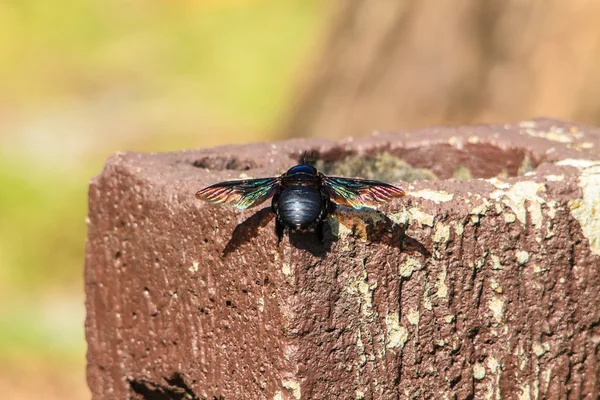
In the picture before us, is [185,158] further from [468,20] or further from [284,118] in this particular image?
[284,118]

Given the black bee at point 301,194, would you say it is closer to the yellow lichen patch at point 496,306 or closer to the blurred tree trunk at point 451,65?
the yellow lichen patch at point 496,306

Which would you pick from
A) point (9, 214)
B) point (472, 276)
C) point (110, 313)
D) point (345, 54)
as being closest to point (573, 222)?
point (472, 276)

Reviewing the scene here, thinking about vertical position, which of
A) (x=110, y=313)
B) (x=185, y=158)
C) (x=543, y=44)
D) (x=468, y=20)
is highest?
(x=468, y=20)

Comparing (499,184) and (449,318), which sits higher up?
(499,184)

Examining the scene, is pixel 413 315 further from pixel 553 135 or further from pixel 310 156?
pixel 553 135

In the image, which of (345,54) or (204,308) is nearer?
(204,308)

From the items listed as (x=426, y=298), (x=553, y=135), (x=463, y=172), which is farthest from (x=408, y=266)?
(x=553, y=135)

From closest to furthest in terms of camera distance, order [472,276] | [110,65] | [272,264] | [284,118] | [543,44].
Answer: [272,264]
[472,276]
[543,44]
[284,118]
[110,65]

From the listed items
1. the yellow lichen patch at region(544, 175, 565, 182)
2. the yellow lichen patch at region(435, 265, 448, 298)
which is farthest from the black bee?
the yellow lichen patch at region(544, 175, 565, 182)

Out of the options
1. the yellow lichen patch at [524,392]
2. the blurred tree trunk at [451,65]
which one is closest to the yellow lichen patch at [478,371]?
the yellow lichen patch at [524,392]
